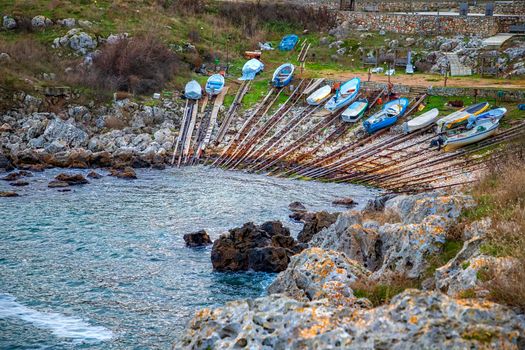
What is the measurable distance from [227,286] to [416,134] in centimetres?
2361

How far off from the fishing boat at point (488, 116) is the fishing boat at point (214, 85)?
19.3 meters

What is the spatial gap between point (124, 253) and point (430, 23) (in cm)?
4444

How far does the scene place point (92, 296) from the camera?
24000mm

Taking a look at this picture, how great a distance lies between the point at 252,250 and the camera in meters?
27.3

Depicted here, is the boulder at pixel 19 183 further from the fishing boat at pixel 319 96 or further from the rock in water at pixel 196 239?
the fishing boat at pixel 319 96

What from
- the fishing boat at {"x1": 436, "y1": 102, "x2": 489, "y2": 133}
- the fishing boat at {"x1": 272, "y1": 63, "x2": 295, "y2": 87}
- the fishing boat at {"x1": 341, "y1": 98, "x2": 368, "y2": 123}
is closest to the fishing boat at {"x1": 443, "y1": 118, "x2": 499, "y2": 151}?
the fishing boat at {"x1": 436, "y1": 102, "x2": 489, "y2": 133}

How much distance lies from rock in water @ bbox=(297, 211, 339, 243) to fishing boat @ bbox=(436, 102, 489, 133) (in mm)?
16417

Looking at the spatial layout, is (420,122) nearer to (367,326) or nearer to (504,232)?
(504,232)

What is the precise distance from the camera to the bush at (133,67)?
54.2 m

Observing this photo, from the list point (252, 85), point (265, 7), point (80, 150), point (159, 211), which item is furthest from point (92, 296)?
point (265, 7)

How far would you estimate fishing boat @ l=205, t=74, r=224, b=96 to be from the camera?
2125 inches

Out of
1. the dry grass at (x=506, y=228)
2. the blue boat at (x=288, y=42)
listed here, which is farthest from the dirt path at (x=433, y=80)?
the dry grass at (x=506, y=228)

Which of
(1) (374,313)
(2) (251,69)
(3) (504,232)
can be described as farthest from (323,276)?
(2) (251,69)

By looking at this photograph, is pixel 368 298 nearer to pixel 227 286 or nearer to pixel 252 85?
pixel 227 286
